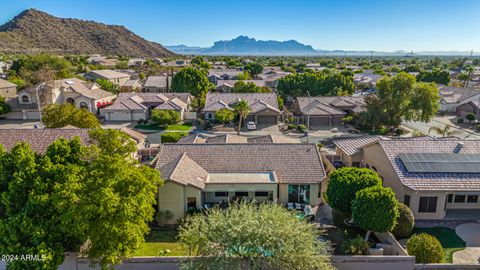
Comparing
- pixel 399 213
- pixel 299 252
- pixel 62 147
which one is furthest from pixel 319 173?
pixel 62 147

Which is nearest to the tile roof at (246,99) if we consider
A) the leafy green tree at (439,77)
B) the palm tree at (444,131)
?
the palm tree at (444,131)

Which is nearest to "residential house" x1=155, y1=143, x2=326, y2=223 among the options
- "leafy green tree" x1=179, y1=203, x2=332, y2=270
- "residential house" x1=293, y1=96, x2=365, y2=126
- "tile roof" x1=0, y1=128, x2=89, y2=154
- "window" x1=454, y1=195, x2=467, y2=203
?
"leafy green tree" x1=179, y1=203, x2=332, y2=270

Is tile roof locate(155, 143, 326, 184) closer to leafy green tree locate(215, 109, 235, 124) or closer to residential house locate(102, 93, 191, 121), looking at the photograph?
leafy green tree locate(215, 109, 235, 124)

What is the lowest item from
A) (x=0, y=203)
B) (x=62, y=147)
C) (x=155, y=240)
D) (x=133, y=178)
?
(x=155, y=240)

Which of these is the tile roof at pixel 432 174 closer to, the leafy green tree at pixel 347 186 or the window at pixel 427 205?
the window at pixel 427 205

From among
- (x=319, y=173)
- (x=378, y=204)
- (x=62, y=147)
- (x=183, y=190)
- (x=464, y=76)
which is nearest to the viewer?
(x=62, y=147)

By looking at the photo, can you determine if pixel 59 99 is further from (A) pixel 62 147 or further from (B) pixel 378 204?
(B) pixel 378 204

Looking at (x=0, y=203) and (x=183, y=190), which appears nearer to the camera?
(x=0, y=203)

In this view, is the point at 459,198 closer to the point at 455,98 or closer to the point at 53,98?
the point at 455,98
